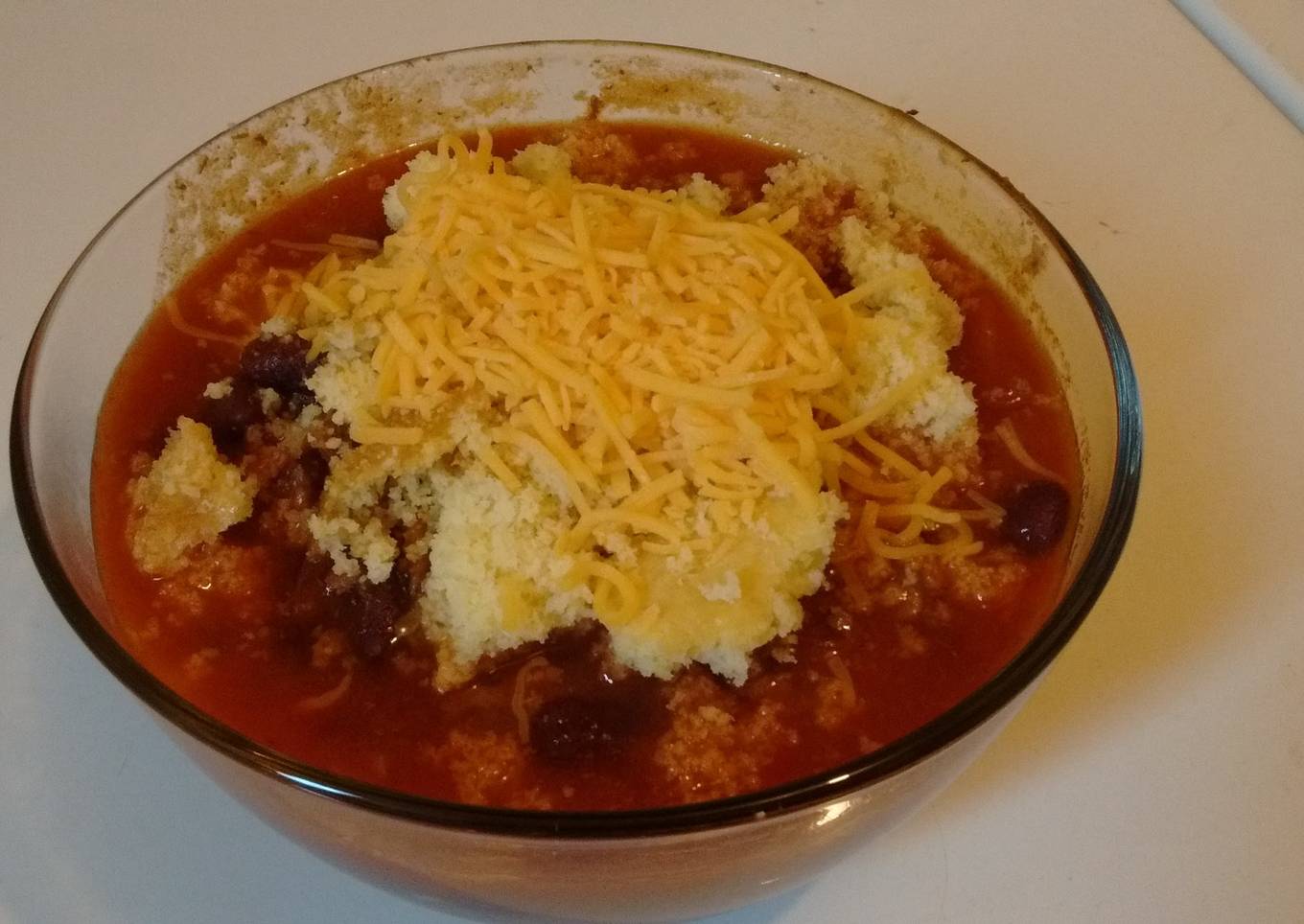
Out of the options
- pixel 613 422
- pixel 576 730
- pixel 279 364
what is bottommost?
pixel 576 730

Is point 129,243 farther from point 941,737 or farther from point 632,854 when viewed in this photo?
point 941,737

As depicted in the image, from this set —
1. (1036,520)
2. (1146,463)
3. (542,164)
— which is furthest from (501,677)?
(1146,463)

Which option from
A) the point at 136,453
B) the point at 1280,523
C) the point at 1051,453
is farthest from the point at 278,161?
the point at 1280,523

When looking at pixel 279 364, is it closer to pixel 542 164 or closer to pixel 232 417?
pixel 232 417

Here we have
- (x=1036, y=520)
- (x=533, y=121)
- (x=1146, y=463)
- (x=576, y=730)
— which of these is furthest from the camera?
(x=533, y=121)

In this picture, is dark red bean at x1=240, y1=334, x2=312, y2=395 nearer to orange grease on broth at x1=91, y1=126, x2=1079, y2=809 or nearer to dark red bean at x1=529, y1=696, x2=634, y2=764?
orange grease on broth at x1=91, y1=126, x2=1079, y2=809
